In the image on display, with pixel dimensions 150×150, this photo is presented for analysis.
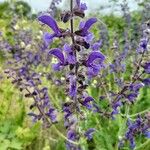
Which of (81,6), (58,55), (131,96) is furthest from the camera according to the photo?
(131,96)

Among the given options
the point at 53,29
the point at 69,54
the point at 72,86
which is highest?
the point at 53,29

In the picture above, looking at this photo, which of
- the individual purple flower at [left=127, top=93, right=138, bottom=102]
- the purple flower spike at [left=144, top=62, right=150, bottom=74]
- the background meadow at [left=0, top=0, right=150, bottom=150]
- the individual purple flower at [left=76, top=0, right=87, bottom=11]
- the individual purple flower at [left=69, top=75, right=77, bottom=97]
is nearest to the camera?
the individual purple flower at [left=76, top=0, right=87, bottom=11]

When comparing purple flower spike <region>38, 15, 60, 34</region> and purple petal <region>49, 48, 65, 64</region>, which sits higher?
purple flower spike <region>38, 15, 60, 34</region>

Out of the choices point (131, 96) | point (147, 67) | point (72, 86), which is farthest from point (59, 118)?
point (72, 86)

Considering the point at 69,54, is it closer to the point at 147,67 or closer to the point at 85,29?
the point at 85,29

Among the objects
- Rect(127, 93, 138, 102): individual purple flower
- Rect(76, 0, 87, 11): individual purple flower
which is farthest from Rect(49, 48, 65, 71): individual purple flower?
Rect(127, 93, 138, 102): individual purple flower

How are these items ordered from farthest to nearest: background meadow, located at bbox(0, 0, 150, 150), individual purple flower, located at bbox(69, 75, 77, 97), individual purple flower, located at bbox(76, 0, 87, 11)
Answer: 1. background meadow, located at bbox(0, 0, 150, 150)
2. individual purple flower, located at bbox(69, 75, 77, 97)
3. individual purple flower, located at bbox(76, 0, 87, 11)

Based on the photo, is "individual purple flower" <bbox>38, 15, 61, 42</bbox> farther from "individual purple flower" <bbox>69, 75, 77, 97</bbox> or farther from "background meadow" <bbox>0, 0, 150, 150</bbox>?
"background meadow" <bbox>0, 0, 150, 150</bbox>

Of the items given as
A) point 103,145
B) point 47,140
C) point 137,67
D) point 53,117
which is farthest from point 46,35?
point 47,140

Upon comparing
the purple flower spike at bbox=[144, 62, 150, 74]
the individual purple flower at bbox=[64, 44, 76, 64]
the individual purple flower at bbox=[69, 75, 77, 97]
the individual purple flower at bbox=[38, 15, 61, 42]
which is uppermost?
the purple flower spike at bbox=[144, 62, 150, 74]

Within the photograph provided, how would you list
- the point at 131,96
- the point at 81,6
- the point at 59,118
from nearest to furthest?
the point at 81,6, the point at 131,96, the point at 59,118

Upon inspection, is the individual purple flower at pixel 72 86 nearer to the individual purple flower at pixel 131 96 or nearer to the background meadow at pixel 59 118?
the background meadow at pixel 59 118

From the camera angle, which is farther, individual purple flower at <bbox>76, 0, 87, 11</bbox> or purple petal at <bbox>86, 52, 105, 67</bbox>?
purple petal at <bbox>86, 52, 105, 67</bbox>
